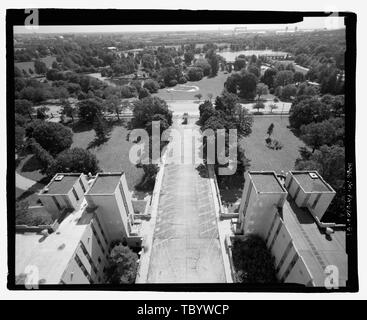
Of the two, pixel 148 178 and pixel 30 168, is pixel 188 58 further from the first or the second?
pixel 30 168

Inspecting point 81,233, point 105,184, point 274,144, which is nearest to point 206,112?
point 274,144

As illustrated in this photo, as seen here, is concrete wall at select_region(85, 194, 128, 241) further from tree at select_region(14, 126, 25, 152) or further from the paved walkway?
tree at select_region(14, 126, 25, 152)

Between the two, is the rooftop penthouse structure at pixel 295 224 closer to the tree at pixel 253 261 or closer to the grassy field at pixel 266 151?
the tree at pixel 253 261

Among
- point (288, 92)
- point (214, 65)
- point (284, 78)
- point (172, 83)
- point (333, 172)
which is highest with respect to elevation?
point (214, 65)

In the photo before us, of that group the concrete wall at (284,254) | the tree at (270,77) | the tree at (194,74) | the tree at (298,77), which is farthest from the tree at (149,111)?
the tree at (298,77)

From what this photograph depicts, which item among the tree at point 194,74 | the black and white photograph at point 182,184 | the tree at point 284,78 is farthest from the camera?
the tree at point 194,74

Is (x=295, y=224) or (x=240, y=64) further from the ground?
(x=240, y=64)
